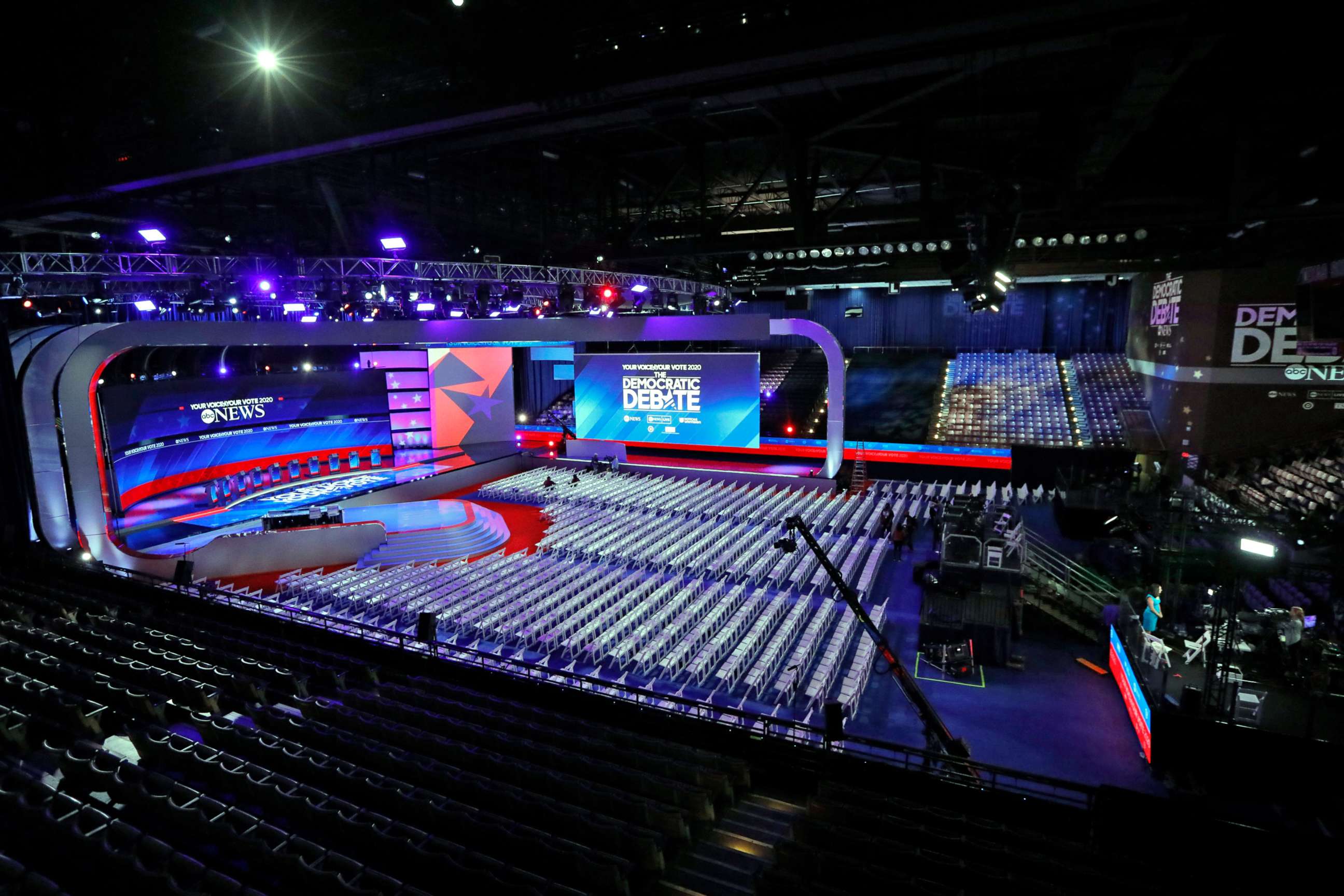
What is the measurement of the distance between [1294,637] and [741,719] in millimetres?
7007

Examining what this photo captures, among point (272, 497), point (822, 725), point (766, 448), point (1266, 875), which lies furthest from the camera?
point (766, 448)

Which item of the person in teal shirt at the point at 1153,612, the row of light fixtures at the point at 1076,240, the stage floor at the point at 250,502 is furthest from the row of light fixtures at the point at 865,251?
the stage floor at the point at 250,502

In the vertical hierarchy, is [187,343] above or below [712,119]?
below

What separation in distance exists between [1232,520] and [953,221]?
284 inches

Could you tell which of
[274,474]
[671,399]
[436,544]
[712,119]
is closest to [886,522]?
[671,399]

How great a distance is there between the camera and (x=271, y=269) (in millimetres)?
14656

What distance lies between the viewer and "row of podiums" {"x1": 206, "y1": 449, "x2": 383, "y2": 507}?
19625mm

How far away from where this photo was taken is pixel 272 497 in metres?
20.1

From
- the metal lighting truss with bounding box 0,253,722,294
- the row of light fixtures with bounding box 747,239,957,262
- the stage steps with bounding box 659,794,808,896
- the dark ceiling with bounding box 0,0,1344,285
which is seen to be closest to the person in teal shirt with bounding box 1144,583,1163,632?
the dark ceiling with bounding box 0,0,1344,285

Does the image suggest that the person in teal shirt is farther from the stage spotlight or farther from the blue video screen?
the blue video screen

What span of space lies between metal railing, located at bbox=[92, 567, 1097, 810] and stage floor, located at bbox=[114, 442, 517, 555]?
8.15ft

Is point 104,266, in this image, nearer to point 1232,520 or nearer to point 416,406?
point 416,406

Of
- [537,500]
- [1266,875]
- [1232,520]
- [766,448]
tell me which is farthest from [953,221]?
[766,448]

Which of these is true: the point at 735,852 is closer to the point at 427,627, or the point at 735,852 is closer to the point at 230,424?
the point at 427,627
